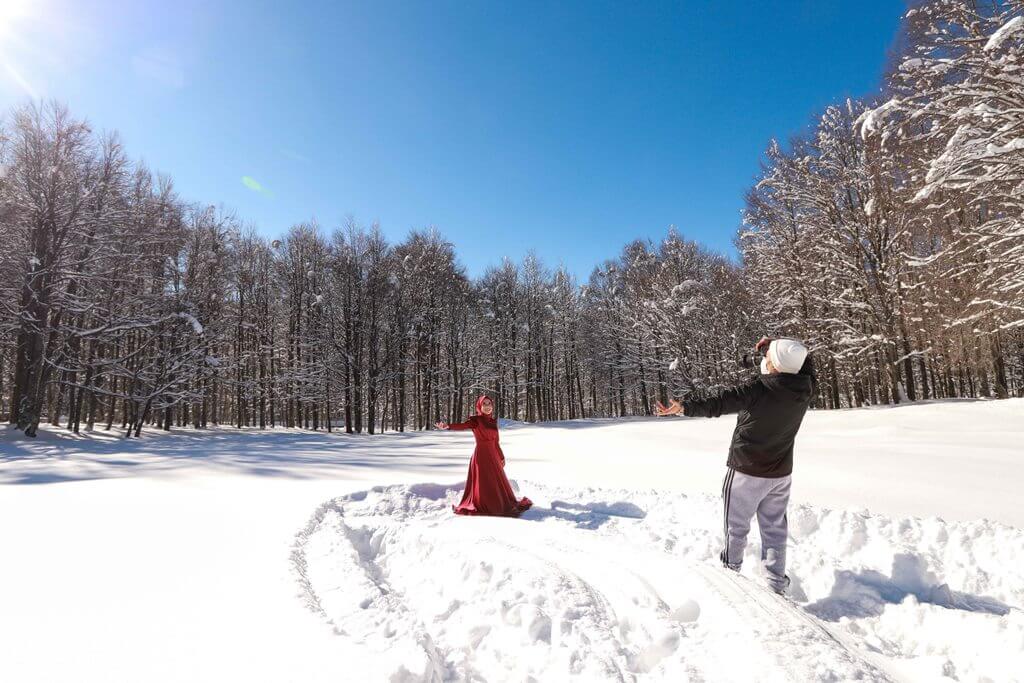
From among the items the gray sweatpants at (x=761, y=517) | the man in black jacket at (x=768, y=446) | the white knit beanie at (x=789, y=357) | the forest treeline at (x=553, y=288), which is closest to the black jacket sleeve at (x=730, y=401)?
the man in black jacket at (x=768, y=446)

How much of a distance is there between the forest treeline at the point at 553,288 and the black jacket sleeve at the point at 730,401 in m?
10.5

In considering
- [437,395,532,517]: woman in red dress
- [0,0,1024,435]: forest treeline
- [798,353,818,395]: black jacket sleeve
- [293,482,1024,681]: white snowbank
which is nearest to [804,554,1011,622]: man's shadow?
[293,482,1024,681]: white snowbank

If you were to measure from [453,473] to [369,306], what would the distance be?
1963cm

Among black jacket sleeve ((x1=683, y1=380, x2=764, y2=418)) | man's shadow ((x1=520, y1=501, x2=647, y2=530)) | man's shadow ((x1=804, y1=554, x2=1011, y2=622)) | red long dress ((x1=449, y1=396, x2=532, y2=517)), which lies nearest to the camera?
man's shadow ((x1=804, y1=554, x2=1011, y2=622))

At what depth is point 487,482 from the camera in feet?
20.8

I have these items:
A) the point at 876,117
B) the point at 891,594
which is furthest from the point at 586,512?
the point at 876,117

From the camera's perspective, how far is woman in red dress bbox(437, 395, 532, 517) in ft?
20.4

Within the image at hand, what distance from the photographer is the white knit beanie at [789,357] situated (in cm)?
362

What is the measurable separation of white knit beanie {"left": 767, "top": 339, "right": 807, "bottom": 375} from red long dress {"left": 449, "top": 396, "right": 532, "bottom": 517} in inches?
143

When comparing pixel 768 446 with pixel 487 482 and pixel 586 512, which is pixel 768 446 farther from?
pixel 487 482

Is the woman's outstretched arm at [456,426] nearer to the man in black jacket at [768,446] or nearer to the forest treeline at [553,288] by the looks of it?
the man in black jacket at [768,446]

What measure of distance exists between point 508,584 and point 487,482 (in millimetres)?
2916

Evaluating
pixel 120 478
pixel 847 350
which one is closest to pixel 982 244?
pixel 847 350

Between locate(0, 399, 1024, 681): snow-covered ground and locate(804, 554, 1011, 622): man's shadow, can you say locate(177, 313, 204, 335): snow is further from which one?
locate(804, 554, 1011, 622): man's shadow
